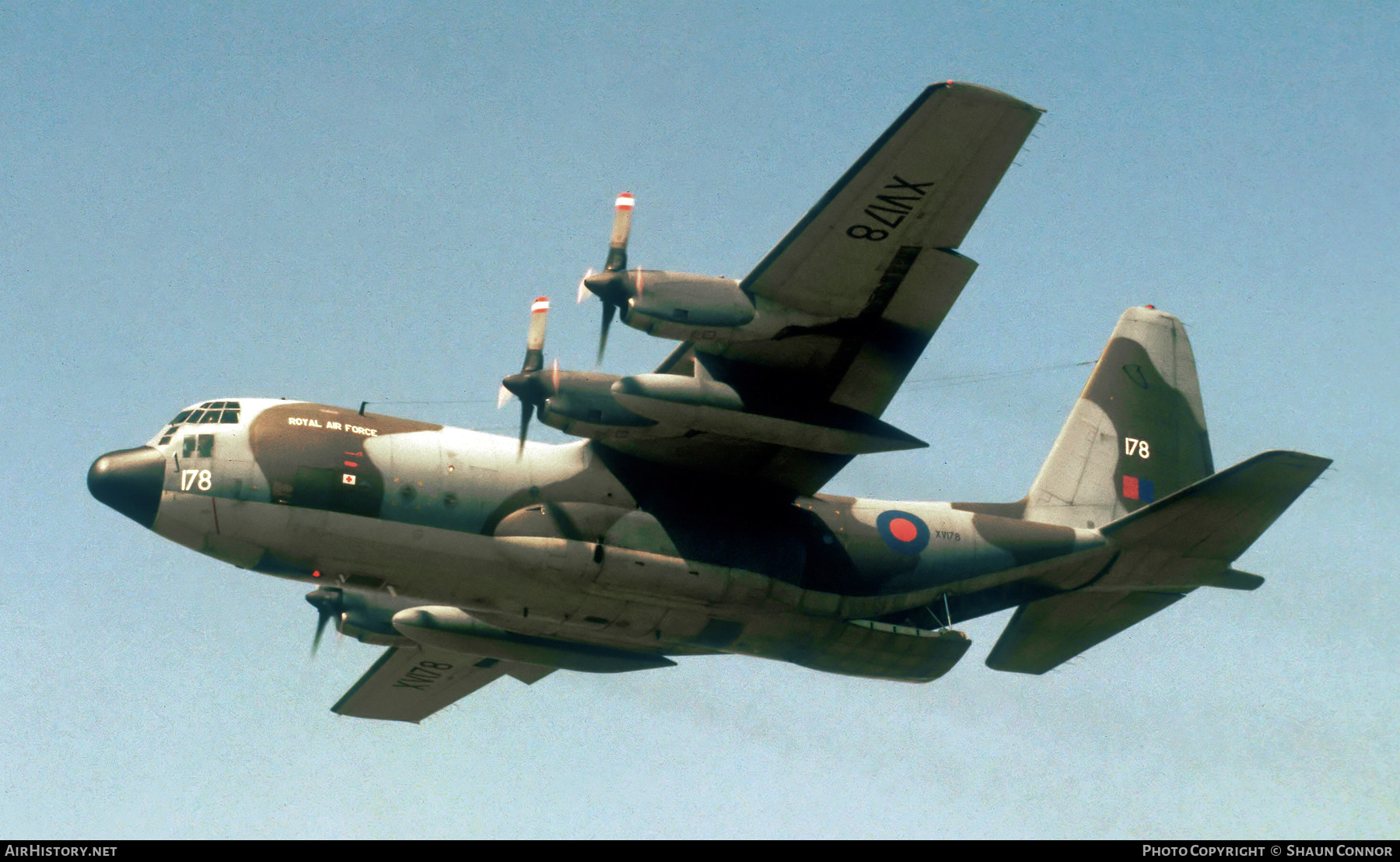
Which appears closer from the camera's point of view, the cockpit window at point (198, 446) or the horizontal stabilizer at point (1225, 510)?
the cockpit window at point (198, 446)

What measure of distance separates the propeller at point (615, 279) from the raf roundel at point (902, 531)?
4.65 m

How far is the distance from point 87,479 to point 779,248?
29.5ft

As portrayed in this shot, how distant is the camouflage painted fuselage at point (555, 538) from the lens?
16750 millimetres

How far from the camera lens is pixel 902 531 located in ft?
61.7

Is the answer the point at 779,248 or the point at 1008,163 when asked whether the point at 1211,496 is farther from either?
the point at 779,248

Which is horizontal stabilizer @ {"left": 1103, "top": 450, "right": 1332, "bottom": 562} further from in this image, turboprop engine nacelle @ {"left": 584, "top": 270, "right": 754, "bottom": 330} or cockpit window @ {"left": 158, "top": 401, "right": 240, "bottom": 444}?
cockpit window @ {"left": 158, "top": 401, "right": 240, "bottom": 444}

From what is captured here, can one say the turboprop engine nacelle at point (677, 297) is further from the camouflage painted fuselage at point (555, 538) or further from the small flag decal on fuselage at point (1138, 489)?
the small flag decal on fuselage at point (1138, 489)

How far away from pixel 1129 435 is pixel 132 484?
1480 cm

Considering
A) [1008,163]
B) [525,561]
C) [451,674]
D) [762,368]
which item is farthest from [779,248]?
[451,674]

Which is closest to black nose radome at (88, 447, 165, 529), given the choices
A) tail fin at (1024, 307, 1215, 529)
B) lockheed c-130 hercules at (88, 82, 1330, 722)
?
lockheed c-130 hercules at (88, 82, 1330, 722)

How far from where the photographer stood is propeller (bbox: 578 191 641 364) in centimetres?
1611

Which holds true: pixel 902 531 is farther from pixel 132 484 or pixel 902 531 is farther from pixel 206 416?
pixel 132 484

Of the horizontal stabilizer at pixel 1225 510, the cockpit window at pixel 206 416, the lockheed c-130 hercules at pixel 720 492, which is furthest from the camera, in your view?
the horizontal stabilizer at pixel 1225 510

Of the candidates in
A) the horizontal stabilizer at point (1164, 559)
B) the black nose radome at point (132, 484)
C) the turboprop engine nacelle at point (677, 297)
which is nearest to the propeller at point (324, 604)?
the black nose radome at point (132, 484)
